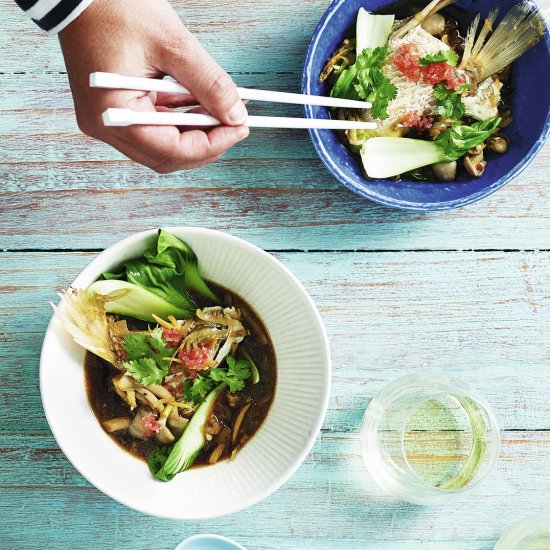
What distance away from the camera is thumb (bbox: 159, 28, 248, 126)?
1018 mm

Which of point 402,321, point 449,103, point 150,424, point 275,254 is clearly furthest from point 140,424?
point 449,103

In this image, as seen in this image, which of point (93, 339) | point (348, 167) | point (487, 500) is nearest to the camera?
point (93, 339)

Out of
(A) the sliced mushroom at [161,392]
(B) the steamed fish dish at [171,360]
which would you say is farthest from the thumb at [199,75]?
(A) the sliced mushroom at [161,392]

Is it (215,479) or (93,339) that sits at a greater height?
(93,339)

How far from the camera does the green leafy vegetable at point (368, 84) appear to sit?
4.12 ft

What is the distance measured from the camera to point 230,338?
4.08ft

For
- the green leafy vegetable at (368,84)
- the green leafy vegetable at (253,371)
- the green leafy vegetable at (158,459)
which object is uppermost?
the green leafy vegetable at (368,84)

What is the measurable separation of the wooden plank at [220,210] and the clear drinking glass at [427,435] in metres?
0.26

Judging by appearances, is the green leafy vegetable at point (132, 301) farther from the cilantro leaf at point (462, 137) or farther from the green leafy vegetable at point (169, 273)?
the cilantro leaf at point (462, 137)

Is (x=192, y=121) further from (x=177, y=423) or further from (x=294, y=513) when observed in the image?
(x=294, y=513)

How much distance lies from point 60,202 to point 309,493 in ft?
2.21

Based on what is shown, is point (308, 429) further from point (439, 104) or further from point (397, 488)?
point (439, 104)

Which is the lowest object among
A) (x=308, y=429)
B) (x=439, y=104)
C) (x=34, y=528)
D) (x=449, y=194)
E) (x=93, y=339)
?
(x=34, y=528)

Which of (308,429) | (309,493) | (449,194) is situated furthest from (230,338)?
(449,194)
